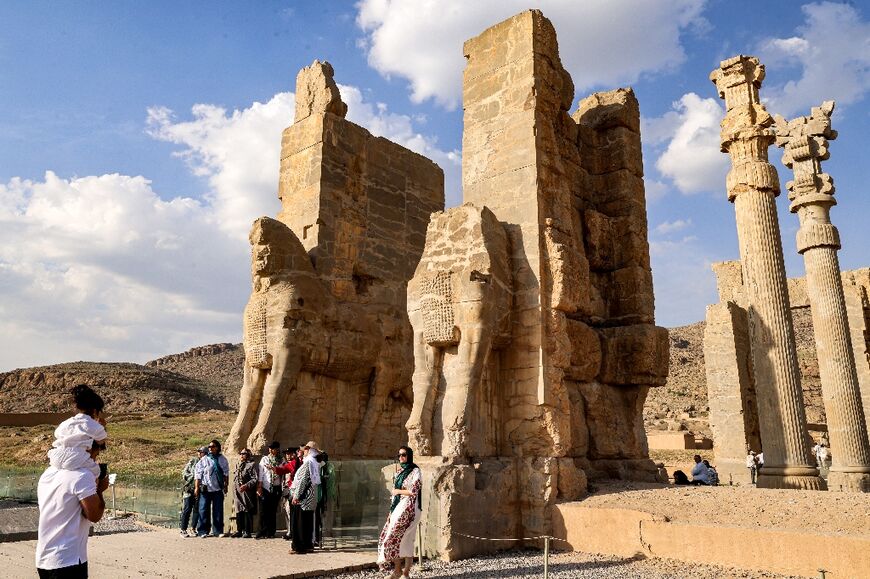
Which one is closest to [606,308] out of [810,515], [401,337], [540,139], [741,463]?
[540,139]

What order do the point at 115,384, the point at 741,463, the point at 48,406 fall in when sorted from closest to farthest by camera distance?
the point at 741,463, the point at 48,406, the point at 115,384

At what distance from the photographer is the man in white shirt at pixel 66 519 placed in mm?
2932

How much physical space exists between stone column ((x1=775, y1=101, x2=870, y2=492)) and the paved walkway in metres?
7.60

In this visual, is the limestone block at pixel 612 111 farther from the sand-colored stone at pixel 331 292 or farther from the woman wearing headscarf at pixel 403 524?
the woman wearing headscarf at pixel 403 524

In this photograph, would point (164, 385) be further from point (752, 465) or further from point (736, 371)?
point (752, 465)

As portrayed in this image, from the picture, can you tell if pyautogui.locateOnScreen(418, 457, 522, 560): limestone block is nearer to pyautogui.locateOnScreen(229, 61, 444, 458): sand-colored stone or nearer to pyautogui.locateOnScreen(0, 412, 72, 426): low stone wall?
pyautogui.locateOnScreen(229, 61, 444, 458): sand-colored stone

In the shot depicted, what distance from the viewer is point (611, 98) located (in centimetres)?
959

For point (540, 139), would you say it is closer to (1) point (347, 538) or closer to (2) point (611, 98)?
(2) point (611, 98)

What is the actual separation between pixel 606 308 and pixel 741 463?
25.4ft

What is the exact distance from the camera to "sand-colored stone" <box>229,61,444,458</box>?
920cm

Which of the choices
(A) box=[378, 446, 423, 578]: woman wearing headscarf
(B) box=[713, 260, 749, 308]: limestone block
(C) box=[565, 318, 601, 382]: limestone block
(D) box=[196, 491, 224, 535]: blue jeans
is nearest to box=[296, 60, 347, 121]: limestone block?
(C) box=[565, 318, 601, 382]: limestone block

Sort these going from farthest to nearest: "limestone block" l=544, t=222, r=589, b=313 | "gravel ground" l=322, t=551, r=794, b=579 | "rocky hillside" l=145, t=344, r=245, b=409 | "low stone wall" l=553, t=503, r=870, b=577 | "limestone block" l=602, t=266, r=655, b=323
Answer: "rocky hillside" l=145, t=344, r=245, b=409 < "limestone block" l=602, t=266, r=655, b=323 < "limestone block" l=544, t=222, r=589, b=313 < "gravel ground" l=322, t=551, r=794, b=579 < "low stone wall" l=553, t=503, r=870, b=577

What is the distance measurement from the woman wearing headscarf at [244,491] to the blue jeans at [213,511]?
171 millimetres

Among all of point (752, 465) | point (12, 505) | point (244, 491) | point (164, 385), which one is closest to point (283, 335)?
point (244, 491)
